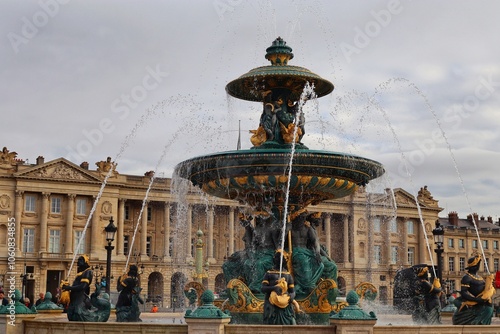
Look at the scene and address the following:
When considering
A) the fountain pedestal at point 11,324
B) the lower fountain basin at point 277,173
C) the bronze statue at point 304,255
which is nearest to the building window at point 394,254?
the bronze statue at point 304,255

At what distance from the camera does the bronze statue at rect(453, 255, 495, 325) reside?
12.2m

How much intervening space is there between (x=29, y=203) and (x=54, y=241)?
466cm

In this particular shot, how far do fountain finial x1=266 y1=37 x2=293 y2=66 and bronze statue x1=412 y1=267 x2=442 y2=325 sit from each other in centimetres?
495

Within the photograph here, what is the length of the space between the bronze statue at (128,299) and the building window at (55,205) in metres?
68.1

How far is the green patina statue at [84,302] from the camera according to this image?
1238 cm

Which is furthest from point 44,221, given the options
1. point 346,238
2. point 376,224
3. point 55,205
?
point 376,224

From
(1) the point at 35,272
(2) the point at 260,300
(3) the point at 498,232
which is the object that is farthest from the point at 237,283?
(3) the point at 498,232

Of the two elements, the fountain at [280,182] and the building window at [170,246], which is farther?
the building window at [170,246]

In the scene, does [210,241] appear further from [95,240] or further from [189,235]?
[95,240]

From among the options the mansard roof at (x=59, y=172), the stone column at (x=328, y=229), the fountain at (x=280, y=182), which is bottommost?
the fountain at (x=280, y=182)

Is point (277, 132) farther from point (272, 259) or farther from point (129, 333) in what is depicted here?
point (129, 333)

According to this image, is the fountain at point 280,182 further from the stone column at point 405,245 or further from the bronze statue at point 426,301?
the stone column at point 405,245

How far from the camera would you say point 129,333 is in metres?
10.5

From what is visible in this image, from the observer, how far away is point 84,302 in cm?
1254
